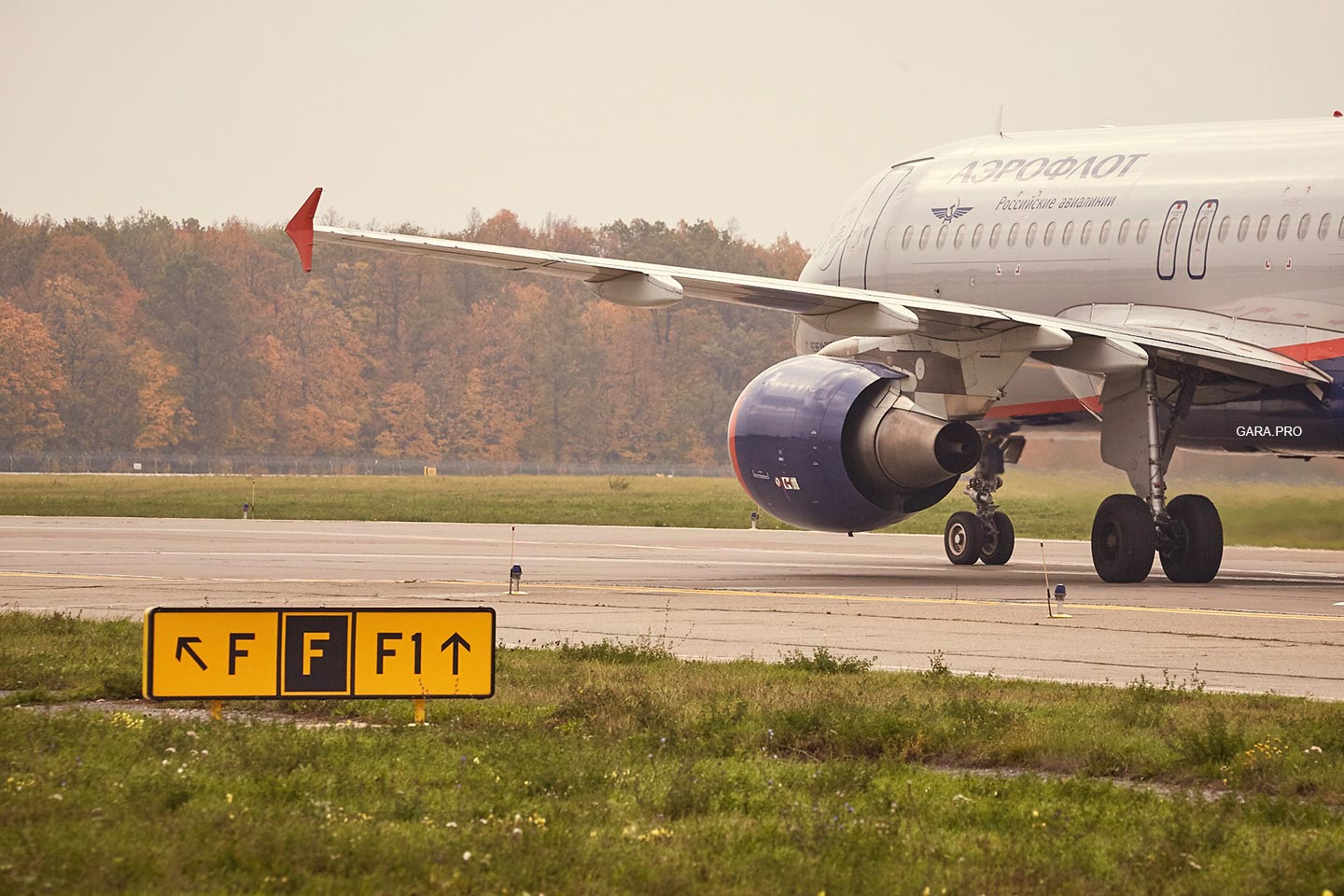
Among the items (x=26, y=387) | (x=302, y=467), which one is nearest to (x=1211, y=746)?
(x=302, y=467)

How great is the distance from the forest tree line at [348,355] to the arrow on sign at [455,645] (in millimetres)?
94284

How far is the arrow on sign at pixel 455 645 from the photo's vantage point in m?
10.4

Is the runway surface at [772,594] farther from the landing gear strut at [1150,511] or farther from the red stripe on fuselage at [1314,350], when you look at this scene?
the red stripe on fuselage at [1314,350]

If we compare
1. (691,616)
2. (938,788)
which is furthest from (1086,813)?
(691,616)

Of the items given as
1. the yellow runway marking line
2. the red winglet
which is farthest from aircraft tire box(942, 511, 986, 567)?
the red winglet

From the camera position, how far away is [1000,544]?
94.0 ft

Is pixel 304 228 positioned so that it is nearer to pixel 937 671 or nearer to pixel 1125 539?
pixel 937 671

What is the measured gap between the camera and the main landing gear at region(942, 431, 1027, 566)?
28.5 m

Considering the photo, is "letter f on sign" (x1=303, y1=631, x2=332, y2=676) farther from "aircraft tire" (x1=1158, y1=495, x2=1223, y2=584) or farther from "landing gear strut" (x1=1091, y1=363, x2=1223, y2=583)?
"aircraft tire" (x1=1158, y1=495, x2=1223, y2=584)

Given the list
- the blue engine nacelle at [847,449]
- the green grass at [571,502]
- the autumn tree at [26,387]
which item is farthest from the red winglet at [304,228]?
the autumn tree at [26,387]

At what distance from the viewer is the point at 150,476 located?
281ft

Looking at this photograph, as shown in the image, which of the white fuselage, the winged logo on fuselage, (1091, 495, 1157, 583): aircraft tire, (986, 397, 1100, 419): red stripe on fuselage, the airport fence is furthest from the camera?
the airport fence

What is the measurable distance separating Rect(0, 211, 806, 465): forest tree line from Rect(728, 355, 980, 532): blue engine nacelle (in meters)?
80.4

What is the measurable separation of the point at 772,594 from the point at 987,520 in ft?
23.6
